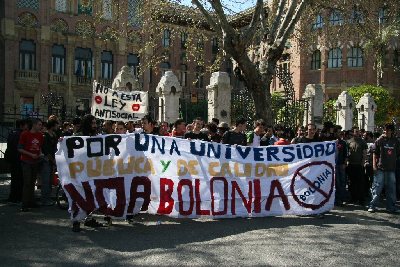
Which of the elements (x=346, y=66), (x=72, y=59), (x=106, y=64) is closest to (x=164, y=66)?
(x=106, y=64)

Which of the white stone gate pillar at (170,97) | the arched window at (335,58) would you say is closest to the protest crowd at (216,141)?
the white stone gate pillar at (170,97)

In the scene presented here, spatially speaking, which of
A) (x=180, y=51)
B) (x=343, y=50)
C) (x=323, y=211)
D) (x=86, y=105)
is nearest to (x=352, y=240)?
(x=323, y=211)

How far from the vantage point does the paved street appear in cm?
594

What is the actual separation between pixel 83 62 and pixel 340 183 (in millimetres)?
38315

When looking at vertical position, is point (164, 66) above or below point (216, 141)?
above

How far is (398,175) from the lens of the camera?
11859 millimetres

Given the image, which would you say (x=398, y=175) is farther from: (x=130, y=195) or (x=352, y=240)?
(x=130, y=195)

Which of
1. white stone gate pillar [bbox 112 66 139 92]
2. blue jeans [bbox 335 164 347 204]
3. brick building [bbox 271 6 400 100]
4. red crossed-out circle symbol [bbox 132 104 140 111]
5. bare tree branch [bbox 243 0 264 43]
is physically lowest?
blue jeans [bbox 335 164 347 204]

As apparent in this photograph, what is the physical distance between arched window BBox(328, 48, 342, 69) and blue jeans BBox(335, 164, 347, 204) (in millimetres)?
32063

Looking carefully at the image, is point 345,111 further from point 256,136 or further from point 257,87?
point 256,136

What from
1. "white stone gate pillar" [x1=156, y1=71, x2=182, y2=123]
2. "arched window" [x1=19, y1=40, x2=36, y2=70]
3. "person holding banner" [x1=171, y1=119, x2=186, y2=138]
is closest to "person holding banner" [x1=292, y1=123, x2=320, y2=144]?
"person holding banner" [x1=171, y1=119, x2=186, y2=138]

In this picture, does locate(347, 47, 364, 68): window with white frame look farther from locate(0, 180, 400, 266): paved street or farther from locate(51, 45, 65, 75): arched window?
locate(0, 180, 400, 266): paved street

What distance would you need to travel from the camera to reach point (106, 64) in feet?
153

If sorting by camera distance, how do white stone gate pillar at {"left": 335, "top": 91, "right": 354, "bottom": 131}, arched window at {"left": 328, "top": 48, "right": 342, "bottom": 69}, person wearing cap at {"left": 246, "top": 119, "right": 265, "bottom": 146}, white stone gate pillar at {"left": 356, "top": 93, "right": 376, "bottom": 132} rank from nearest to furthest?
person wearing cap at {"left": 246, "top": 119, "right": 265, "bottom": 146}
white stone gate pillar at {"left": 335, "top": 91, "right": 354, "bottom": 131}
white stone gate pillar at {"left": 356, "top": 93, "right": 376, "bottom": 132}
arched window at {"left": 328, "top": 48, "right": 342, "bottom": 69}
